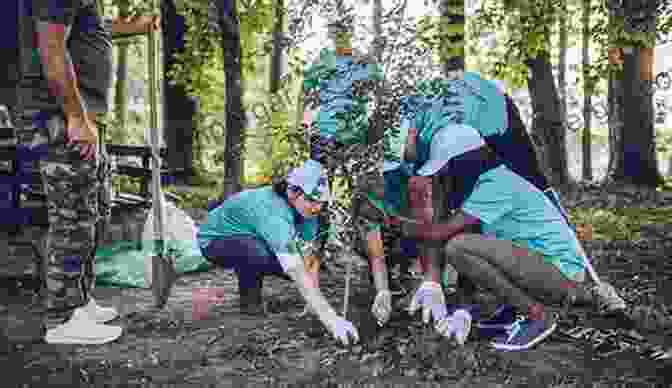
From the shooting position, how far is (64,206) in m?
3.36

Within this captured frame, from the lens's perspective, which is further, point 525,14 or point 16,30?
point 525,14

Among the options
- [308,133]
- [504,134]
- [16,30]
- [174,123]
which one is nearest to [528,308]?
[504,134]

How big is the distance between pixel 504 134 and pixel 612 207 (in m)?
5.78

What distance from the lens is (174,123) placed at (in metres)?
11.3

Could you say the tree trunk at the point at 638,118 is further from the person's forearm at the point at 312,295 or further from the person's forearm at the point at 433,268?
the person's forearm at the point at 312,295

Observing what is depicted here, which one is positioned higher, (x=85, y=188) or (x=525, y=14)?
(x=525, y=14)

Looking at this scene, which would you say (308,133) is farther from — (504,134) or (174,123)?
(174,123)

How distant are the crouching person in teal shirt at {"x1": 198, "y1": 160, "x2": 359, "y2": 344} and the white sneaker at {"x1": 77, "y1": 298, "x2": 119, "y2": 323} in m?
0.65

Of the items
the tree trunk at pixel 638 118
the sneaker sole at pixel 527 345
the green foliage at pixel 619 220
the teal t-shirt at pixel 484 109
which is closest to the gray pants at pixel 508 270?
the sneaker sole at pixel 527 345

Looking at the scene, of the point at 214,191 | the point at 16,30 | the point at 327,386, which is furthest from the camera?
the point at 214,191

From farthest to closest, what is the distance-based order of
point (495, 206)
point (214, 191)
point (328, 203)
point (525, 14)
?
point (214, 191)
point (525, 14)
point (328, 203)
point (495, 206)

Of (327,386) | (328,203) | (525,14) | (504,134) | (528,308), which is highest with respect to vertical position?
(525,14)

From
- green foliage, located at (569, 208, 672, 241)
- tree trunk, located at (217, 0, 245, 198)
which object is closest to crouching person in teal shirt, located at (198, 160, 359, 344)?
tree trunk, located at (217, 0, 245, 198)

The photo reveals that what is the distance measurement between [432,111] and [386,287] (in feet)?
3.28
